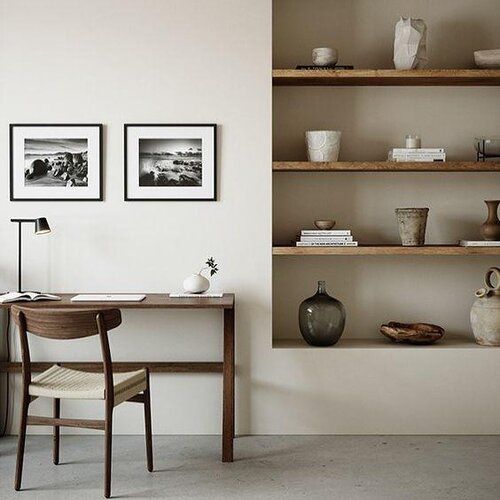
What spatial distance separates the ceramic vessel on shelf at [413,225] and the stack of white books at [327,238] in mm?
307

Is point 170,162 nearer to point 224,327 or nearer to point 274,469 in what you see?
point 224,327

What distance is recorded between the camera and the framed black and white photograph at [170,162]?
471 centimetres

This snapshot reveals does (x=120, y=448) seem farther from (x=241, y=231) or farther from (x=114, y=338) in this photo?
(x=241, y=231)

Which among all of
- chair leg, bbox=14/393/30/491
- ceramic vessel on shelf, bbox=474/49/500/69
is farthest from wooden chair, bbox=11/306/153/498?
ceramic vessel on shelf, bbox=474/49/500/69

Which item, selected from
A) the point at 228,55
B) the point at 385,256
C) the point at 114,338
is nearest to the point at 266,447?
the point at 114,338

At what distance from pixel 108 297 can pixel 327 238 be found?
1.31m

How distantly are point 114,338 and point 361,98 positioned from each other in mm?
2114

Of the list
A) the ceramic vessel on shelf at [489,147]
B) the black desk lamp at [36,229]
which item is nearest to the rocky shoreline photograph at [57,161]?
the black desk lamp at [36,229]

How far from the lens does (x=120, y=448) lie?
4.43 meters

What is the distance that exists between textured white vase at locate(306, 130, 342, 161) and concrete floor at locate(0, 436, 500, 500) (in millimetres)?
1633

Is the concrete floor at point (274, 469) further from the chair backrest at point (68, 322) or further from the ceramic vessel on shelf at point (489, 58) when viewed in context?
the ceramic vessel on shelf at point (489, 58)

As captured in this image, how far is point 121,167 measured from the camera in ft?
15.5

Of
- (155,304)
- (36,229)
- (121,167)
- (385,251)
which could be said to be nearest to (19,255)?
(36,229)

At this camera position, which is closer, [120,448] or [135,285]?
[120,448]
